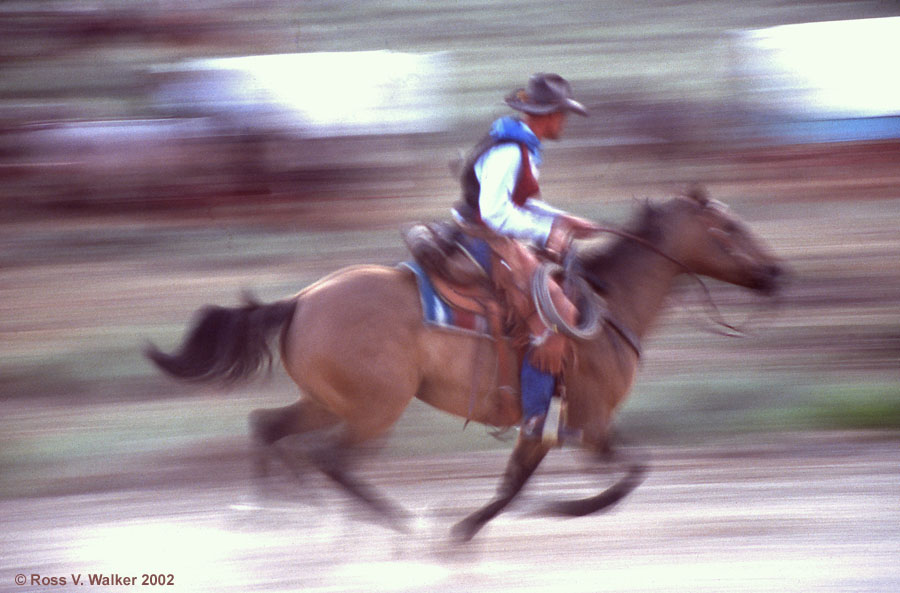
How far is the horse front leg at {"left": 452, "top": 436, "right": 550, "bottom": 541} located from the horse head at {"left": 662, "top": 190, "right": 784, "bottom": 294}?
1.27 m

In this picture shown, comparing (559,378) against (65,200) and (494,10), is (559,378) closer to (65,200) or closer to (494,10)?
(65,200)

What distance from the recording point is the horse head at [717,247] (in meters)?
5.51

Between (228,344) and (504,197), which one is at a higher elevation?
(504,197)

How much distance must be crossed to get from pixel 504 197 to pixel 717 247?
1.29 metres

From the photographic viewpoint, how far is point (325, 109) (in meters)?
11.5

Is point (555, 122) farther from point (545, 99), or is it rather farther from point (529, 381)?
point (529, 381)

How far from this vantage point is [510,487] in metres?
5.11

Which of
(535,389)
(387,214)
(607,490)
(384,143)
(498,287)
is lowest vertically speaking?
(387,214)

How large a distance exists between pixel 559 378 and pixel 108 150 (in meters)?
7.88

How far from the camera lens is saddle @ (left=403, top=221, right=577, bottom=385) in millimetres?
5031

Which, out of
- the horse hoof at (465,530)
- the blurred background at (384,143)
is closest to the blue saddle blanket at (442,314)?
the horse hoof at (465,530)

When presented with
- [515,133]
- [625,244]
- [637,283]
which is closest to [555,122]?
[515,133]

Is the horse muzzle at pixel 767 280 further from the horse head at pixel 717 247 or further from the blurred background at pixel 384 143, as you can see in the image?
the blurred background at pixel 384 143

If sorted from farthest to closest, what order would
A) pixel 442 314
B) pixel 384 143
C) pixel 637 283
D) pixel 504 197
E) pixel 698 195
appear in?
pixel 384 143 → pixel 698 195 → pixel 637 283 → pixel 442 314 → pixel 504 197
